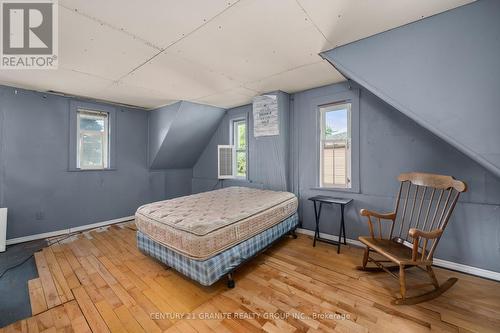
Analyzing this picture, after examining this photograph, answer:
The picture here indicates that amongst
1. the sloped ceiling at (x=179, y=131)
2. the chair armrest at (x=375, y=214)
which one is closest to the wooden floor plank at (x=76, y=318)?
the chair armrest at (x=375, y=214)

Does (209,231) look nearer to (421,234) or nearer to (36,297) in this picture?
(36,297)

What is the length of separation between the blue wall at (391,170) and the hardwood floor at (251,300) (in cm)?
40

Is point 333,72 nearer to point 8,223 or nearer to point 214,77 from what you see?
point 214,77

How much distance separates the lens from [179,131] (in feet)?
13.9

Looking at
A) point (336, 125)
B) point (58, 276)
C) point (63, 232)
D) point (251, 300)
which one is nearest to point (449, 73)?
point (336, 125)

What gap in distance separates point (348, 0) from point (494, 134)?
1539 mm

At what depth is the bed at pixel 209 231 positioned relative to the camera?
185 cm

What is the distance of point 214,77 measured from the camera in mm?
2811

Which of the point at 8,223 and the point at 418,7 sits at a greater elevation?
the point at 418,7

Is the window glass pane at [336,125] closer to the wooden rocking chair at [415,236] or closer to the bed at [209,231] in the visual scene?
the wooden rocking chair at [415,236]

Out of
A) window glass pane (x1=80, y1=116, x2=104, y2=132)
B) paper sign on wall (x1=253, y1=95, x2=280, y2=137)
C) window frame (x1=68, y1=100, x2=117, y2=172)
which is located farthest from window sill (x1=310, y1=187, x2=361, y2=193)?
window glass pane (x1=80, y1=116, x2=104, y2=132)

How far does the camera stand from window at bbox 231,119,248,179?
446 centimetres

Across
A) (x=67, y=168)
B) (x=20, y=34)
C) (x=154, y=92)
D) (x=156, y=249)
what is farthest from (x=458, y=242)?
(x=67, y=168)

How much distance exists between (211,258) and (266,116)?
2.52 meters
